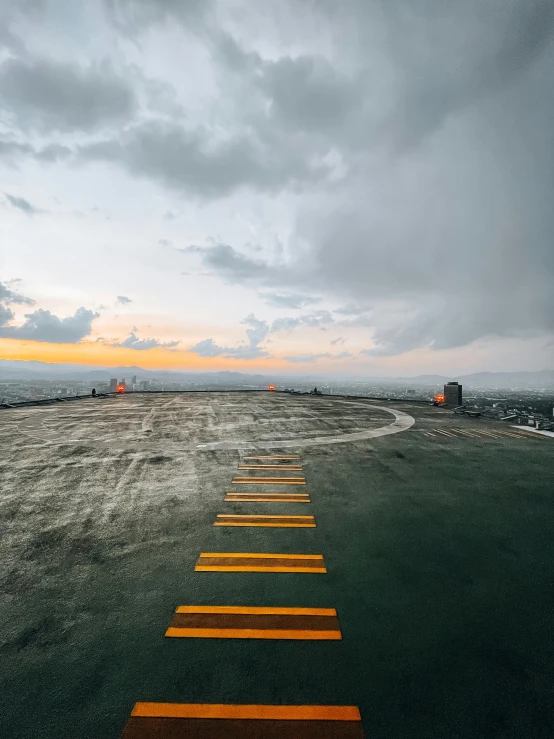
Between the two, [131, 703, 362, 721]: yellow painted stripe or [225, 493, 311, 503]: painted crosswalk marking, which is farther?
[225, 493, 311, 503]: painted crosswalk marking

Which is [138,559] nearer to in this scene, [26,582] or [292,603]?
[26,582]

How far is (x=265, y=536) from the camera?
742 centimetres

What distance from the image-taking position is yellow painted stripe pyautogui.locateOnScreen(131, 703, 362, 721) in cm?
358

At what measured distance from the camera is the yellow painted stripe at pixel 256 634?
4.63 metres

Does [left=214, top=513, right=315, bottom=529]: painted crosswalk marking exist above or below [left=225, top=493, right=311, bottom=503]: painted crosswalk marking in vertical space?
below

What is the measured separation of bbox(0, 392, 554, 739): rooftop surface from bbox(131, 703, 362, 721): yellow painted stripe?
87 mm

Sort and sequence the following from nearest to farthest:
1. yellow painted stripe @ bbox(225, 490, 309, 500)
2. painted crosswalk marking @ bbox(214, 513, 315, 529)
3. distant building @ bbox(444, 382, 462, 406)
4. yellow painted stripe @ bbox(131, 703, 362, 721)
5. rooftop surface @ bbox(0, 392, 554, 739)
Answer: yellow painted stripe @ bbox(131, 703, 362, 721) < rooftop surface @ bbox(0, 392, 554, 739) < painted crosswalk marking @ bbox(214, 513, 315, 529) < yellow painted stripe @ bbox(225, 490, 309, 500) < distant building @ bbox(444, 382, 462, 406)

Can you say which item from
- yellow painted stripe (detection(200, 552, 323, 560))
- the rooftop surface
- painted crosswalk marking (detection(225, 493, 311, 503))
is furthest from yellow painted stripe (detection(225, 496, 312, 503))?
yellow painted stripe (detection(200, 552, 323, 560))

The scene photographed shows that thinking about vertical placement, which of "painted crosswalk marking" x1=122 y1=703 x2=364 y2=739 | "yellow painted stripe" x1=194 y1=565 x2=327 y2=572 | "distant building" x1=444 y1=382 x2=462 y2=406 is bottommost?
"painted crosswalk marking" x1=122 y1=703 x2=364 y2=739

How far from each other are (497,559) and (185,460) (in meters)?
10.4

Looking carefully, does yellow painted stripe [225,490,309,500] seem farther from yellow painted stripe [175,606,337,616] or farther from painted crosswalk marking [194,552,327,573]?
yellow painted stripe [175,606,337,616]

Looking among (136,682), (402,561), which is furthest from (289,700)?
(402,561)

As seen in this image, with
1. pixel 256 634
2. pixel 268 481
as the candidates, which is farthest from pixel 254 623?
pixel 268 481

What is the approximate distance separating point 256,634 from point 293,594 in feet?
3.23
